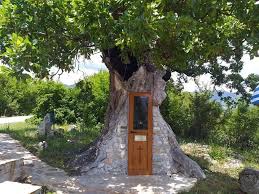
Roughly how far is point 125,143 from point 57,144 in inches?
156

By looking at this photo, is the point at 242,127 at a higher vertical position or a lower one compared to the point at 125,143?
higher

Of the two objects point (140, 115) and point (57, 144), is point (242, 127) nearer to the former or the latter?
point (140, 115)

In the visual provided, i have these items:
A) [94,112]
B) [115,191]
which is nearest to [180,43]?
[115,191]

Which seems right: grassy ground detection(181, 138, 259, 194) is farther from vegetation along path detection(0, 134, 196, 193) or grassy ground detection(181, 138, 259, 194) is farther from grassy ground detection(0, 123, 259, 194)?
vegetation along path detection(0, 134, 196, 193)

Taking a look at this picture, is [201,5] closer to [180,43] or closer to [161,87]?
[180,43]

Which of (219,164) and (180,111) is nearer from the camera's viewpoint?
(219,164)

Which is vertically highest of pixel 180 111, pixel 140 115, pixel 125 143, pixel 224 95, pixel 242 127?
pixel 224 95

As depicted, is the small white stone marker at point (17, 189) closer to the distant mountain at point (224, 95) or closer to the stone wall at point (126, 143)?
the stone wall at point (126, 143)

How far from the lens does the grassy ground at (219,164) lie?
1130 centimetres

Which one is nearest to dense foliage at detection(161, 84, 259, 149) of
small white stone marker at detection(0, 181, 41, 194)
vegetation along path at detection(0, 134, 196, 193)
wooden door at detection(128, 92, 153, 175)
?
wooden door at detection(128, 92, 153, 175)

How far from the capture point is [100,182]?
1115cm

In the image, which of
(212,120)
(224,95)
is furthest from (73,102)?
(224,95)

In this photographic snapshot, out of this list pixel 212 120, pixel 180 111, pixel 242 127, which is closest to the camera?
pixel 242 127

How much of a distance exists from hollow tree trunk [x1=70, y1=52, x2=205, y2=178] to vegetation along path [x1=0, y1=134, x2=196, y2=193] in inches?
21.5
